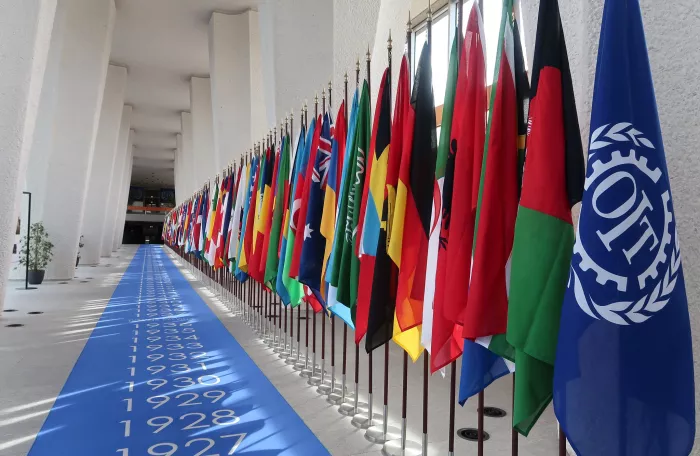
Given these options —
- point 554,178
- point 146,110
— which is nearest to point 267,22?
point 554,178

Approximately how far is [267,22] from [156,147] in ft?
80.0

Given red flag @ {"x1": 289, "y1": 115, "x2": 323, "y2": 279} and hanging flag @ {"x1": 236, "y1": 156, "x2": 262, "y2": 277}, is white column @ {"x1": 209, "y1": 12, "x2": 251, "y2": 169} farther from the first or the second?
red flag @ {"x1": 289, "y1": 115, "x2": 323, "y2": 279}

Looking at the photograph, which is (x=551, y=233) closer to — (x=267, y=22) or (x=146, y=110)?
(x=267, y=22)

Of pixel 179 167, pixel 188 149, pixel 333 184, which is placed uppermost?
pixel 179 167

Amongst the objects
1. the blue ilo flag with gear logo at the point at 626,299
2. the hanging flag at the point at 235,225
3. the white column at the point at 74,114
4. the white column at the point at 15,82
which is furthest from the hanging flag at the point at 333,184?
the white column at the point at 74,114

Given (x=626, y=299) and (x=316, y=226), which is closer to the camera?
(x=626, y=299)

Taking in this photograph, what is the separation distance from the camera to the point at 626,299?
4.69ft

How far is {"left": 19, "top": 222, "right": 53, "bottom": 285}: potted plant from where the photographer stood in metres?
10.3

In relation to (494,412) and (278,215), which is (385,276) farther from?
(278,215)

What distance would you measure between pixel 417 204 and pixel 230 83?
10443 mm

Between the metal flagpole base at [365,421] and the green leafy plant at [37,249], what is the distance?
9.18 meters

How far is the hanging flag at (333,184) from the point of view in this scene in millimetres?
3521

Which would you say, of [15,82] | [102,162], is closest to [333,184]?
[15,82]

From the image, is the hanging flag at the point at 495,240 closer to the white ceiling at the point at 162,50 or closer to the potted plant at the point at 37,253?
the potted plant at the point at 37,253
